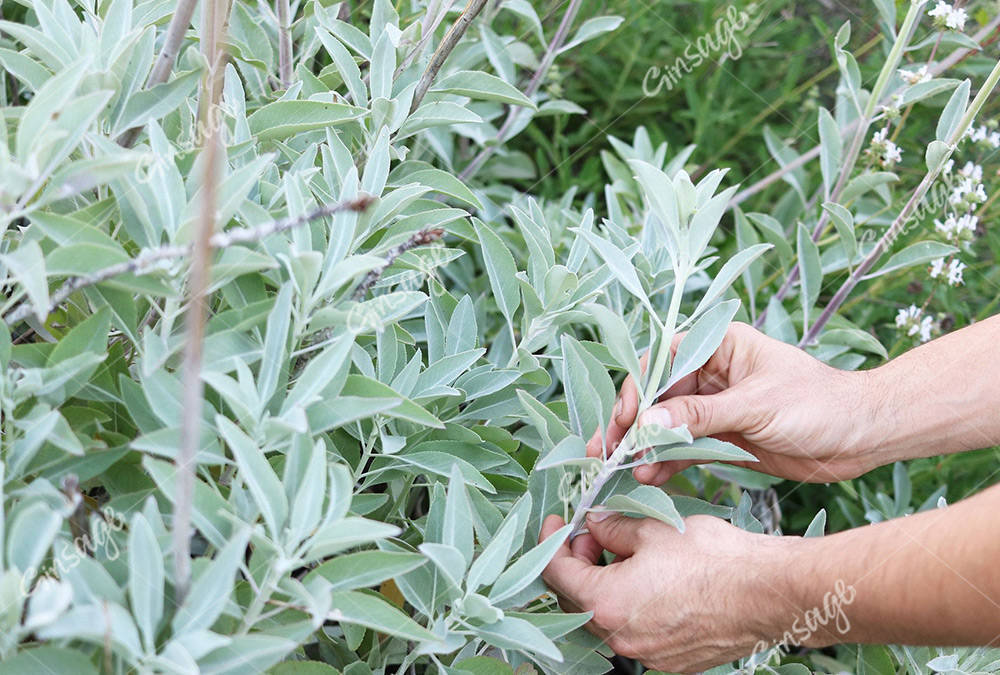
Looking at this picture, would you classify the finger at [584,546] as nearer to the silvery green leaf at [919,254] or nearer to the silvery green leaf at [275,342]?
the silvery green leaf at [275,342]

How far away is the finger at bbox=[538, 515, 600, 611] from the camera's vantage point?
1.09 m

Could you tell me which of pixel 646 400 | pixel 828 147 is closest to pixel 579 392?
pixel 646 400

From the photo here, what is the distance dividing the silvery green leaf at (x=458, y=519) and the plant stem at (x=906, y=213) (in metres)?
0.87

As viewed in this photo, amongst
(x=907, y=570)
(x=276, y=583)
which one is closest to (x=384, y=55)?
(x=276, y=583)

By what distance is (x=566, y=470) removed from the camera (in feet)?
3.66

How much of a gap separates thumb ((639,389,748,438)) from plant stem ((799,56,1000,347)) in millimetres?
500

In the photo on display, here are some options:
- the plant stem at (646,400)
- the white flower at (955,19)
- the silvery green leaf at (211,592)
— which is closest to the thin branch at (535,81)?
the white flower at (955,19)

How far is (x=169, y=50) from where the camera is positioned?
1051mm

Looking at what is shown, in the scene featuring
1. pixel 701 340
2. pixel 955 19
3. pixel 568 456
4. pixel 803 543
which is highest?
pixel 955 19

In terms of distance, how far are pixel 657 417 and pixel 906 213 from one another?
76 centimetres

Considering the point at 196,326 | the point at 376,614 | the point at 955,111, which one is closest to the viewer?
the point at 196,326

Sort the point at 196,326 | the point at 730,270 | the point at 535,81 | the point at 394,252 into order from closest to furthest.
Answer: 1. the point at 196,326
2. the point at 394,252
3. the point at 730,270
4. the point at 535,81

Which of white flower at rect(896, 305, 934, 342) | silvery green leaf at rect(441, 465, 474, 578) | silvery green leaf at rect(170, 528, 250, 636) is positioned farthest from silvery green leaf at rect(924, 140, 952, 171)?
silvery green leaf at rect(170, 528, 250, 636)

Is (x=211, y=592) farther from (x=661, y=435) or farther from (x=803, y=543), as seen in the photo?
(x=803, y=543)
